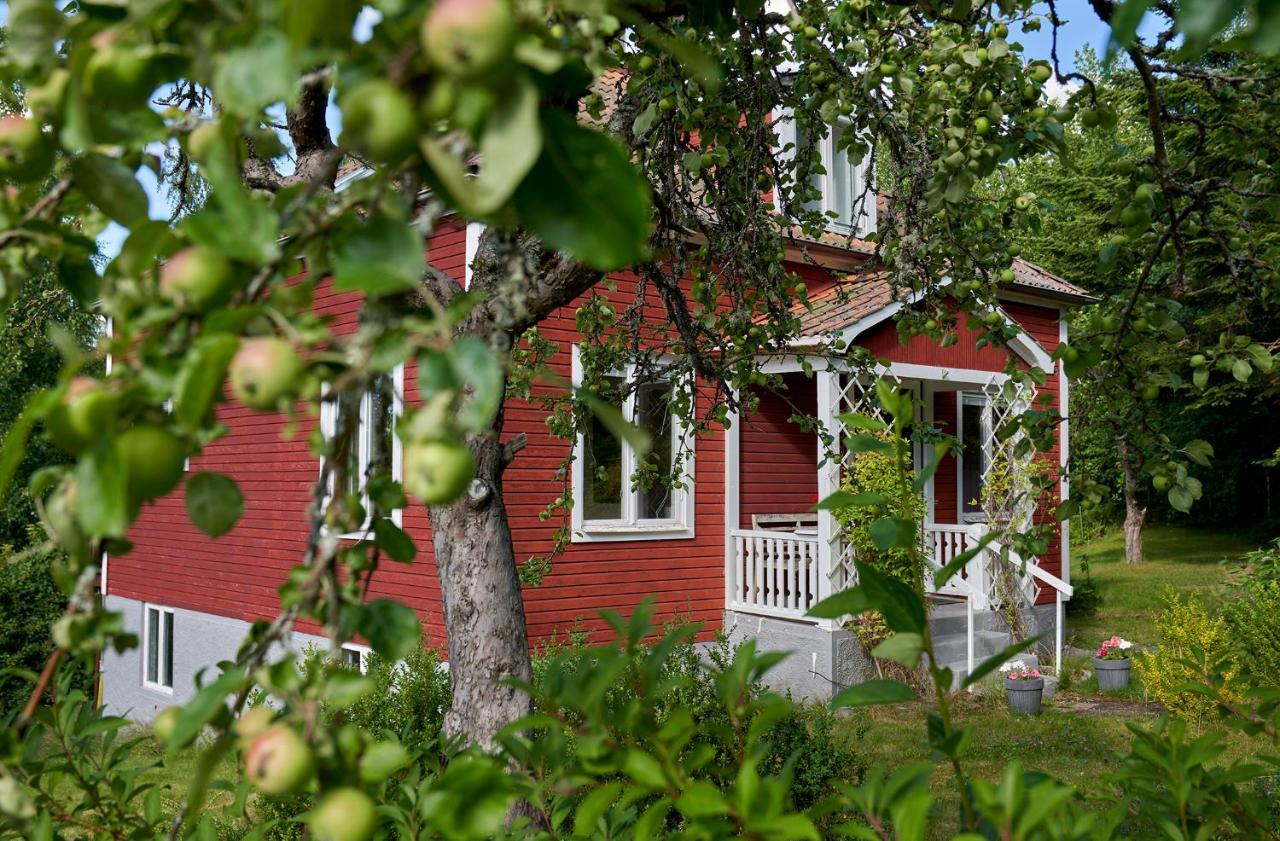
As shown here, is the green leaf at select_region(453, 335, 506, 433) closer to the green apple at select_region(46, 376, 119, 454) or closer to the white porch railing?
the green apple at select_region(46, 376, 119, 454)

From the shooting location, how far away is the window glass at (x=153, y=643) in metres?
13.4

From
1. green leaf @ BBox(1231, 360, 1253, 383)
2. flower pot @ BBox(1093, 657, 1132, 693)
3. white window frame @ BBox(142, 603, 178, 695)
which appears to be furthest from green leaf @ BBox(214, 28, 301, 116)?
white window frame @ BBox(142, 603, 178, 695)

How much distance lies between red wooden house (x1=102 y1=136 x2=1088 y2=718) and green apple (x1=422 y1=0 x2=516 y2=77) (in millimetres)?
6921

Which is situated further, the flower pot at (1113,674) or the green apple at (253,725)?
the flower pot at (1113,674)

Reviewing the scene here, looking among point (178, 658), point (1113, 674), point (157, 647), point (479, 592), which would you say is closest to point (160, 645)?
point (157, 647)

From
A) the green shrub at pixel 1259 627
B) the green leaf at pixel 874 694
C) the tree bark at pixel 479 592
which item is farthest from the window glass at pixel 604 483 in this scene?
the green leaf at pixel 874 694

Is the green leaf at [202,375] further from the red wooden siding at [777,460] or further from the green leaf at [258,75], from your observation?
the red wooden siding at [777,460]

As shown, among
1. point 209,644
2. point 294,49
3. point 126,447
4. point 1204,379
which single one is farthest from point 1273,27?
point 209,644

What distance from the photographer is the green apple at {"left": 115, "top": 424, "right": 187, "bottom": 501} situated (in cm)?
57

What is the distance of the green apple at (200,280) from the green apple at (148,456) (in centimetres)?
8

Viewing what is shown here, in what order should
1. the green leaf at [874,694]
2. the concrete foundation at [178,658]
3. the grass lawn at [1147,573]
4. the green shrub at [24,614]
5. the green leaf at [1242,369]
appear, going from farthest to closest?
the grass lawn at [1147,573] → the green shrub at [24,614] → the concrete foundation at [178,658] → the green leaf at [1242,369] → the green leaf at [874,694]

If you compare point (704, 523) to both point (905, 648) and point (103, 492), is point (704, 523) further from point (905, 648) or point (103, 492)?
point (103, 492)

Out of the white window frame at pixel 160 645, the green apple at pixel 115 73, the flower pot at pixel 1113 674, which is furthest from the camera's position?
the white window frame at pixel 160 645

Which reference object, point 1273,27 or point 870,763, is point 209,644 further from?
point 1273,27
